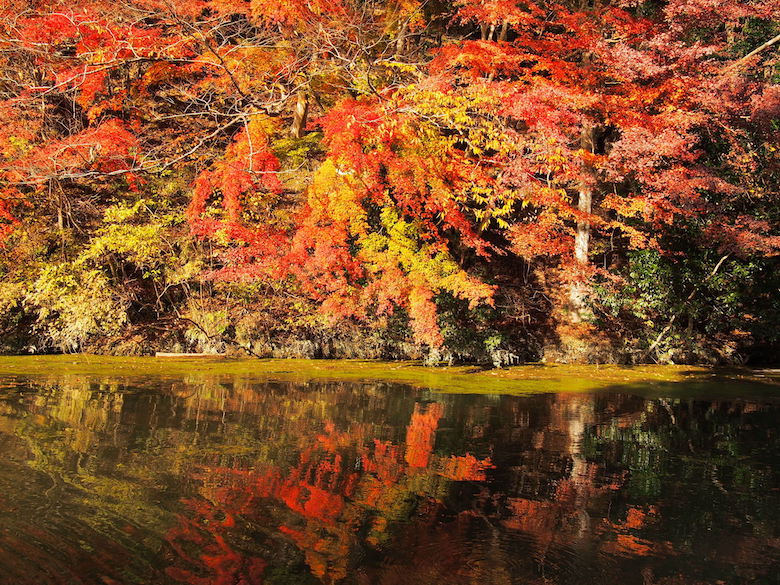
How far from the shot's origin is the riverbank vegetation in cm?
1394

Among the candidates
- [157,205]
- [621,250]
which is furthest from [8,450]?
[621,250]

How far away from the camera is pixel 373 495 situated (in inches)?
202

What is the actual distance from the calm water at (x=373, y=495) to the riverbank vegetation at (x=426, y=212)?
5880 millimetres

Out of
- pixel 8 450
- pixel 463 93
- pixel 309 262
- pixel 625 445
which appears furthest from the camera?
pixel 309 262

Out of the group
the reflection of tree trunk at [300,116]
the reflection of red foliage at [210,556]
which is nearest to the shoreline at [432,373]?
the reflection of tree trunk at [300,116]

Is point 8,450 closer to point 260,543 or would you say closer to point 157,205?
point 260,543

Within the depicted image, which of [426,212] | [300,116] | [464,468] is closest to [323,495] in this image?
[464,468]

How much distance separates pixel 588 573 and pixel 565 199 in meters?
11.8

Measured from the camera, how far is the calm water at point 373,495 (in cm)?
386

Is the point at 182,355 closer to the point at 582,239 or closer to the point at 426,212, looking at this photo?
the point at 426,212

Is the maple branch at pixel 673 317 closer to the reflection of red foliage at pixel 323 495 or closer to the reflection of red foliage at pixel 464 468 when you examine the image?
the reflection of red foliage at pixel 323 495

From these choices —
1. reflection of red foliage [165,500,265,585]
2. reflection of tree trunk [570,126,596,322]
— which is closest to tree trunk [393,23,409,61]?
reflection of tree trunk [570,126,596,322]

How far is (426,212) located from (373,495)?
9.66 meters

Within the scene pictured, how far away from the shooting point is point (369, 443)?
6.95 meters
